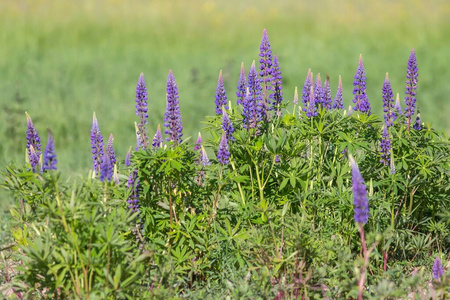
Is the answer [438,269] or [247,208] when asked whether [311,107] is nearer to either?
[247,208]

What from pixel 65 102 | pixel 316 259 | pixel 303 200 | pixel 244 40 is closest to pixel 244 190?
pixel 303 200

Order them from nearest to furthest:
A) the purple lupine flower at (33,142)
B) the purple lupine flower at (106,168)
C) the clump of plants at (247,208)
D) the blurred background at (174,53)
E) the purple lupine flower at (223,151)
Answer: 1. the purple lupine flower at (106,168)
2. the clump of plants at (247,208)
3. the purple lupine flower at (223,151)
4. the purple lupine flower at (33,142)
5. the blurred background at (174,53)

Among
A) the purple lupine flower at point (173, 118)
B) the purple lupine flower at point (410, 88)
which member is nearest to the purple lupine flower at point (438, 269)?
the purple lupine flower at point (410, 88)

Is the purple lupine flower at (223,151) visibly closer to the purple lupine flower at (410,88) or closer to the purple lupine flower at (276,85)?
the purple lupine flower at (276,85)

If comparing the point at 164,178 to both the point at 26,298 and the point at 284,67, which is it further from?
the point at 284,67

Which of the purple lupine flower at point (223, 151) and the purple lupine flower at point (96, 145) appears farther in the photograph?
the purple lupine flower at point (96, 145)

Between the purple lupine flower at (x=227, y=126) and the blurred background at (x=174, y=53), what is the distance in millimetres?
3576

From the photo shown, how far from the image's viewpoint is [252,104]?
14.0ft

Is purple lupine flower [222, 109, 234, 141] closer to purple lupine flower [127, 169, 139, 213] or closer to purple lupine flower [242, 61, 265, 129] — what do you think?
purple lupine flower [242, 61, 265, 129]

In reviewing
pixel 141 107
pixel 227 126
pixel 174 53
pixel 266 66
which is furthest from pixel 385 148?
pixel 174 53

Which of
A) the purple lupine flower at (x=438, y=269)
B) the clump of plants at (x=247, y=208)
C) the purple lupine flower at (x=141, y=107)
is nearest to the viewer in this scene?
the clump of plants at (x=247, y=208)

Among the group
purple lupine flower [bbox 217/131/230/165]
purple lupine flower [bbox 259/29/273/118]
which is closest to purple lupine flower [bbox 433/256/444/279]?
purple lupine flower [bbox 217/131/230/165]

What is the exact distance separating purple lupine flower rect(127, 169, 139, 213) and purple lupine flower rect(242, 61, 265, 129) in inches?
31.7

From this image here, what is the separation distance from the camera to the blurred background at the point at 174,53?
9961 millimetres
